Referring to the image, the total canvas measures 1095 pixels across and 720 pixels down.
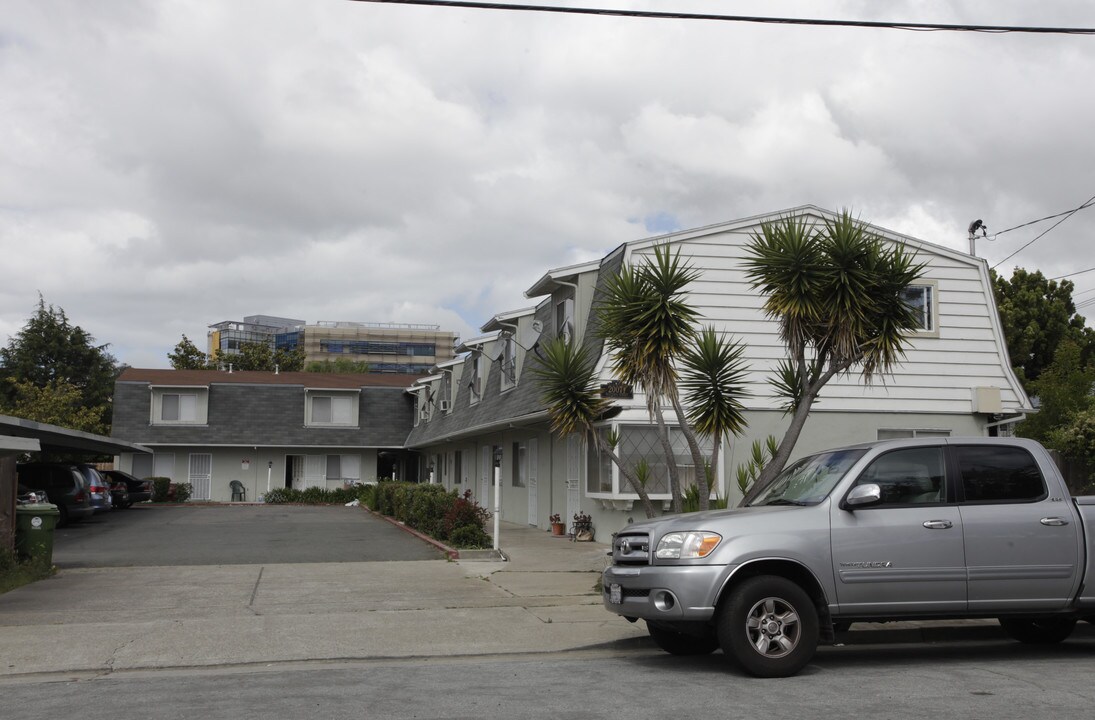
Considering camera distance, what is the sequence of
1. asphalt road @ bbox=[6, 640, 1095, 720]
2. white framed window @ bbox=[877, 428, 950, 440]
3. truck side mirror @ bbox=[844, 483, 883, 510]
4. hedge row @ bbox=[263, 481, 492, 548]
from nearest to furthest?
asphalt road @ bbox=[6, 640, 1095, 720] < truck side mirror @ bbox=[844, 483, 883, 510] < hedge row @ bbox=[263, 481, 492, 548] < white framed window @ bbox=[877, 428, 950, 440]

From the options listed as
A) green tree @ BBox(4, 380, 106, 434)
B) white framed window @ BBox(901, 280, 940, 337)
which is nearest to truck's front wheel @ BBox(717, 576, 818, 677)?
white framed window @ BBox(901, 280, 940, 337)

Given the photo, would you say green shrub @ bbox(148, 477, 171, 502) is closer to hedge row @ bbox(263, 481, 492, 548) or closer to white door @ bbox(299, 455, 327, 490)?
white door @ bbox(299, 455, 327, 490)

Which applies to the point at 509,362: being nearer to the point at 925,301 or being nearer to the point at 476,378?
the point at 476,378

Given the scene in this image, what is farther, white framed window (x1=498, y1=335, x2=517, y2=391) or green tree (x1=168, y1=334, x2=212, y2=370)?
green tree (x1=168, y1=334, x2=212, y2=370)

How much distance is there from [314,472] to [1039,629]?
37.4 m

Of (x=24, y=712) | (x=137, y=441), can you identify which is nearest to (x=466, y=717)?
(x=24, y=712)

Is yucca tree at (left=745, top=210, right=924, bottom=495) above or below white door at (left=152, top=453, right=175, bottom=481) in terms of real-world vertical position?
above

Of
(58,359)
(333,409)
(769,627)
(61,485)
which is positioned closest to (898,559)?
(769,627)

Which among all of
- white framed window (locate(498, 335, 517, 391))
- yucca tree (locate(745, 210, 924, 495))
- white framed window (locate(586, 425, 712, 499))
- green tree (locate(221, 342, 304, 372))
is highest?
green tree (locate(221, 342, 304, 372))

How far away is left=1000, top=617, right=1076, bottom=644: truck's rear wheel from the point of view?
939 centimetres

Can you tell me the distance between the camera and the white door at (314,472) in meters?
43.8

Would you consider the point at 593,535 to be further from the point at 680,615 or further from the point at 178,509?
the point at 178,509

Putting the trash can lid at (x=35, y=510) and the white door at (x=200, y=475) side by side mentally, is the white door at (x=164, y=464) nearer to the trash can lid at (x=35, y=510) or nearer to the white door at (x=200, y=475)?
the white door at (x=200, y=475)

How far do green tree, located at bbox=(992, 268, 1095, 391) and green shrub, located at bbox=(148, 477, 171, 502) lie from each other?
103 ft
